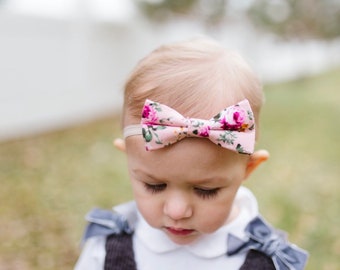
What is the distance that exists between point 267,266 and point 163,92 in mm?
633

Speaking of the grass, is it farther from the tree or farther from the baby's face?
the tree

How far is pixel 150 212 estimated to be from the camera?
5.57 ft

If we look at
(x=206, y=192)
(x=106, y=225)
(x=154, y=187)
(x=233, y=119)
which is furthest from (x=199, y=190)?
(x=106, y=225)

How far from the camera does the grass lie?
130 inches

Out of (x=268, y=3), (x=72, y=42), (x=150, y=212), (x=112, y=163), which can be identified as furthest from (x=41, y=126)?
(x=150, y=212)

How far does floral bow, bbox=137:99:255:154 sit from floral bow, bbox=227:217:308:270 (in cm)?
39

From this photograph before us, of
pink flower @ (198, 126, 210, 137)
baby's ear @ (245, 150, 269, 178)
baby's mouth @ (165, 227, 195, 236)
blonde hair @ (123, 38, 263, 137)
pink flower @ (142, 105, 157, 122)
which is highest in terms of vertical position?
blonde hair @ (123, 38, 263, 137)

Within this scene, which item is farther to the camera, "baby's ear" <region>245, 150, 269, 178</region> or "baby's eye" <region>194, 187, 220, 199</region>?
"baby's ear" <region>245, 150, 269, 178</region>

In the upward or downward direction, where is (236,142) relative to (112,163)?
upward

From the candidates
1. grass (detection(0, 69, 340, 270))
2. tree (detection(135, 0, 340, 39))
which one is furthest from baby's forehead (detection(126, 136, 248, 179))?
tree (detection(135, 0, 340, 39))

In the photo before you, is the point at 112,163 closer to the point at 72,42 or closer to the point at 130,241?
the point at 72,42

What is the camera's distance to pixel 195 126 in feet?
5.02

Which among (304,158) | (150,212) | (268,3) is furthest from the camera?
(268,3)

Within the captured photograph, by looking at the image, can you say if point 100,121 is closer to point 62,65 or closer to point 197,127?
point 62,65
